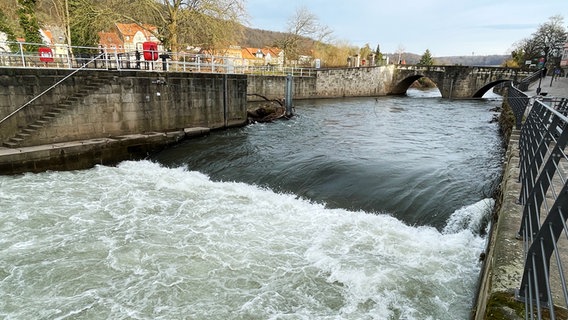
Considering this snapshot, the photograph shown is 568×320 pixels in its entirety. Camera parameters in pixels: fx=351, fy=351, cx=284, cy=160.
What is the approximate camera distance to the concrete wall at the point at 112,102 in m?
12.1

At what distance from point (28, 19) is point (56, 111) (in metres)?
19.0

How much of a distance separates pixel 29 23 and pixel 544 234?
3271 cm

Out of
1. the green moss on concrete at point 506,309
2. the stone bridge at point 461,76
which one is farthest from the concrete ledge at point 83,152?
the stone bridge at point 461,76

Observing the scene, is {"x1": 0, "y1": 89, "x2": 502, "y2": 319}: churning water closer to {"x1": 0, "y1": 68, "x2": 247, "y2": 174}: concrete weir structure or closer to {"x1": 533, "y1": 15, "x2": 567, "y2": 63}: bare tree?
{"x1": 0, "y1": 68, "x2": 247, "y2": 174}: concrete weir structure

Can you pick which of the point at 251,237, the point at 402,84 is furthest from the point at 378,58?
the point at 251,237

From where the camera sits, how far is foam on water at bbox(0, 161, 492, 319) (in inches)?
209

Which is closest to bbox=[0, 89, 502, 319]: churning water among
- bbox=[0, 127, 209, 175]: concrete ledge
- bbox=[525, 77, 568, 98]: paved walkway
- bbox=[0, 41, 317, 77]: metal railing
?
bbox=[0, 127, 209, 175]: concrete ledge

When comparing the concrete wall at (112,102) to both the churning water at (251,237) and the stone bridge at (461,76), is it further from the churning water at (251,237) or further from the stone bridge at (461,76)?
the stone bridge at (461,76)

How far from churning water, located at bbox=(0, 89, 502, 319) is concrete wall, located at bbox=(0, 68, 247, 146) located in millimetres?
1987

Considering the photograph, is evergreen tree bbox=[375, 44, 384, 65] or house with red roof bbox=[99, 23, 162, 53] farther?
evergreen tree bbox=[375, 44, 384, 65]

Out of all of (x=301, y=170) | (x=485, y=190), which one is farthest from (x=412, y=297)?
(x=301, y=170)

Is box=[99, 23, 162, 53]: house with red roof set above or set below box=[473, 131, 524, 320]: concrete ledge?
above

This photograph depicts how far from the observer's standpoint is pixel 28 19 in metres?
25.9

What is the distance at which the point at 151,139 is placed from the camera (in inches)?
571
